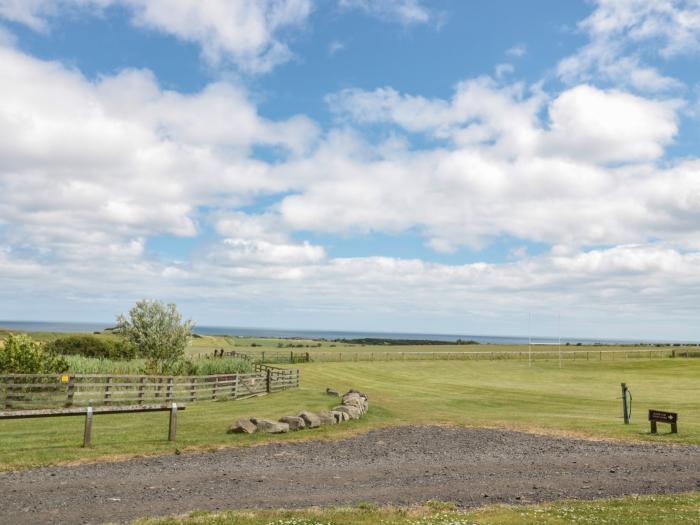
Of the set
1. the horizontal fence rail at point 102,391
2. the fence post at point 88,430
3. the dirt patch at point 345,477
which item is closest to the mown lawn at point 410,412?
the fence post at point 88,430

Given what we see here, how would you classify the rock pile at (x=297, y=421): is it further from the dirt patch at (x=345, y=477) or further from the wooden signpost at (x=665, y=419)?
the wooden signpost at (x=665, y=419)

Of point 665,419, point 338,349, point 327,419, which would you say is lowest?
point 338,349

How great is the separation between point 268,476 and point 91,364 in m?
23.9

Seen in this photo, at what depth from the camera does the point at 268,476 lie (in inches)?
534

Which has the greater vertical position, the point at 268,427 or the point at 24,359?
the point at 24,359

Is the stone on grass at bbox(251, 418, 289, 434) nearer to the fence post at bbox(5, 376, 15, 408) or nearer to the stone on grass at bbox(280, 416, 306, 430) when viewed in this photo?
the stone on grass at bbox(280, 416, 306, 430)

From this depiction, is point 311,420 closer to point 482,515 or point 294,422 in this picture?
point 294,422

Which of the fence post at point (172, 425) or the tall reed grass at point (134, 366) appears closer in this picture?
the fence post at point (172, 425)

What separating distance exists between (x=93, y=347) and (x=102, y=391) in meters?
18.8

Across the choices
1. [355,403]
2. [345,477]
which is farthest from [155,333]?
[345,477]

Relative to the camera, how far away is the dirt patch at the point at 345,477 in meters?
11.1

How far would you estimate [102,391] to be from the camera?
2722 cm

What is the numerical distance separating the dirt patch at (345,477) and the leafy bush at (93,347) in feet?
94.6

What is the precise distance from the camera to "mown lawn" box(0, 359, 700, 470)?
17203mm
